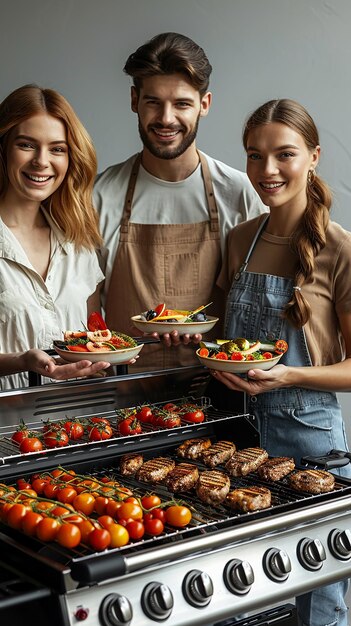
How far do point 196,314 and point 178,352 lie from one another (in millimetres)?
524

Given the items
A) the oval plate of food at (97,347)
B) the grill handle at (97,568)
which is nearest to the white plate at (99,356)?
the oval plate of food at (97,347)

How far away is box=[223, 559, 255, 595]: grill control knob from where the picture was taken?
87.7 inches

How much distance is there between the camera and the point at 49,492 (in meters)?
2.37

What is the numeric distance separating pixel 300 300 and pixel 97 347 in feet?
2.59

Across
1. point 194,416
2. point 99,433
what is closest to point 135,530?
point 99,433

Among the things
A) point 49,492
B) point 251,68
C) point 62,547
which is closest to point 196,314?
point 49,492

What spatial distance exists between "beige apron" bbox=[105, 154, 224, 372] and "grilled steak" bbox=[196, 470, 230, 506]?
128 cm

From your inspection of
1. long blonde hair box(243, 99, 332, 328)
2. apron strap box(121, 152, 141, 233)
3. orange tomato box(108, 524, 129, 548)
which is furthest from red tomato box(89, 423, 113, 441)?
apron strap box(121, 152, 141, 233)

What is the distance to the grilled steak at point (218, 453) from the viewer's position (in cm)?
270

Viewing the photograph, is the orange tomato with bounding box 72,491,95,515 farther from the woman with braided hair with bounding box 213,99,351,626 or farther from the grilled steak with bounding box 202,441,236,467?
the woman with braided hair with bounding box 213,99,351,626

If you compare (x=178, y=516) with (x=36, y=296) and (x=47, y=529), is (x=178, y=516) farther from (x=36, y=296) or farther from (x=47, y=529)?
(x=36, y=296)

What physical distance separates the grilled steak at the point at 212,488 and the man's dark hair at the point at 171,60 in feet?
6.08

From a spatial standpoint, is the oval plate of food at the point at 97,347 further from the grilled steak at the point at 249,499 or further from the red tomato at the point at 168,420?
the grilled steak at the point at 249,499

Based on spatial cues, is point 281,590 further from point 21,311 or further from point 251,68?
point 251,68
